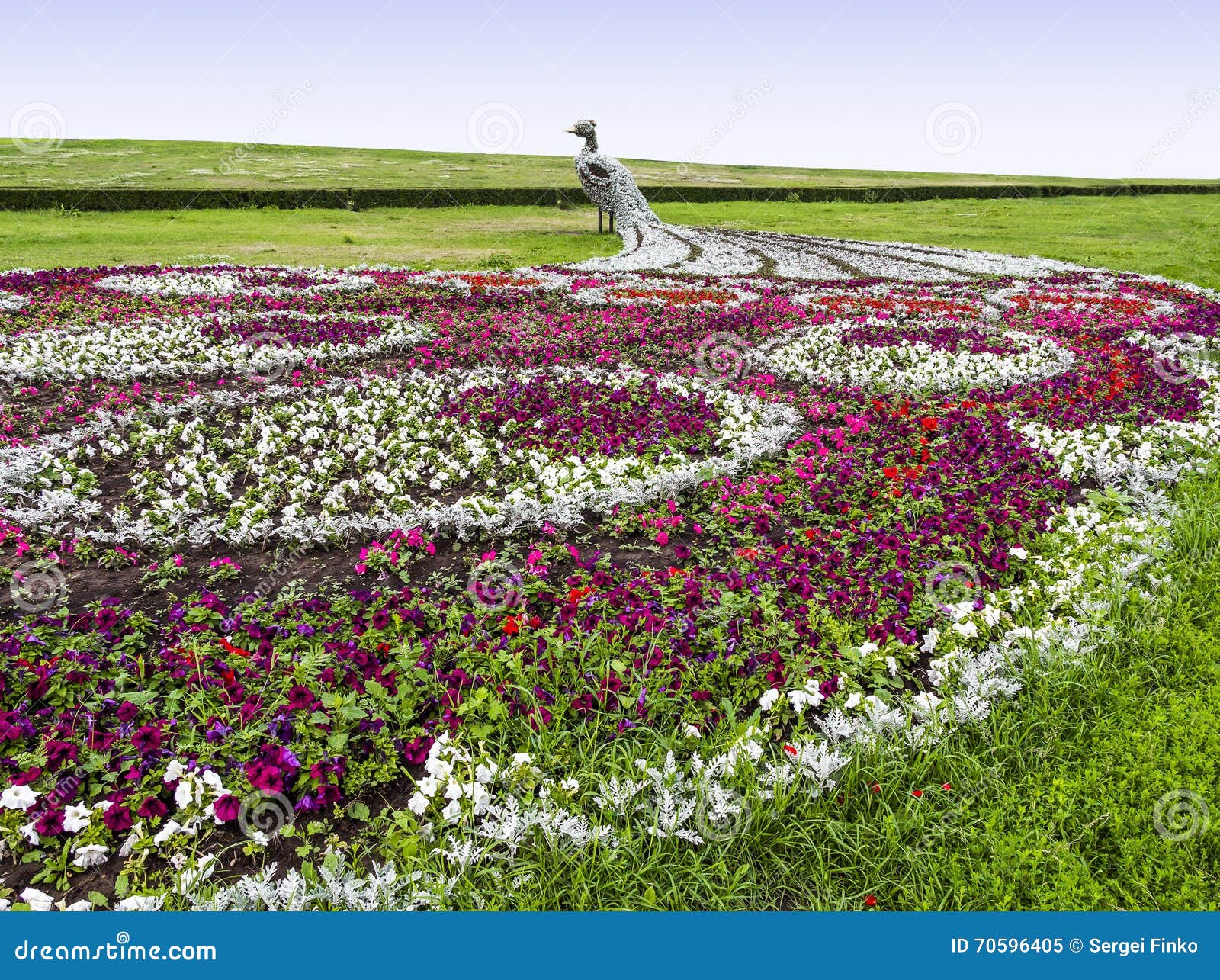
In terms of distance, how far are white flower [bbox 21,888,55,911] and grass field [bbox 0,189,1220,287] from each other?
22.9 metres

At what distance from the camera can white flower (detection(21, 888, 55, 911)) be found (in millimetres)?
3260

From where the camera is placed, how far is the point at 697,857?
361 cm

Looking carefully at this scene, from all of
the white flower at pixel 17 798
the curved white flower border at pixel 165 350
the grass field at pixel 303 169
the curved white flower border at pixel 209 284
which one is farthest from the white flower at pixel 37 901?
the grass field at pixel 303 169

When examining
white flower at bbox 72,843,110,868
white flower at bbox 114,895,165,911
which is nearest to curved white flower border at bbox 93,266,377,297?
white flower at bbox 72,843,110,868

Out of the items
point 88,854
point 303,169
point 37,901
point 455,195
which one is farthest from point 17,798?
point 303,169

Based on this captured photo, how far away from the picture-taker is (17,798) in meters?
3.73

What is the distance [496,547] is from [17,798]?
149 inches

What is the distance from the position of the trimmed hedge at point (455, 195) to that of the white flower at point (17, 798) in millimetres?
48310

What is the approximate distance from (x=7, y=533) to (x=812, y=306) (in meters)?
16.6

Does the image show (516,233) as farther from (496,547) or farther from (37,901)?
(37,901)

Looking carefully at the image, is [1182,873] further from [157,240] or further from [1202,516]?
[157,240]

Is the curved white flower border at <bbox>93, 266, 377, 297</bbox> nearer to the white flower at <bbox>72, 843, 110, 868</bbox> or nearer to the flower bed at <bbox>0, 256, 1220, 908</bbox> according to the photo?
the flower bed at <bbox>0, 256, 1220, 908</bbox>

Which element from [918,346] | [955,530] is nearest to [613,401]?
[955,530]

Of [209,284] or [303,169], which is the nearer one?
[209,284]
